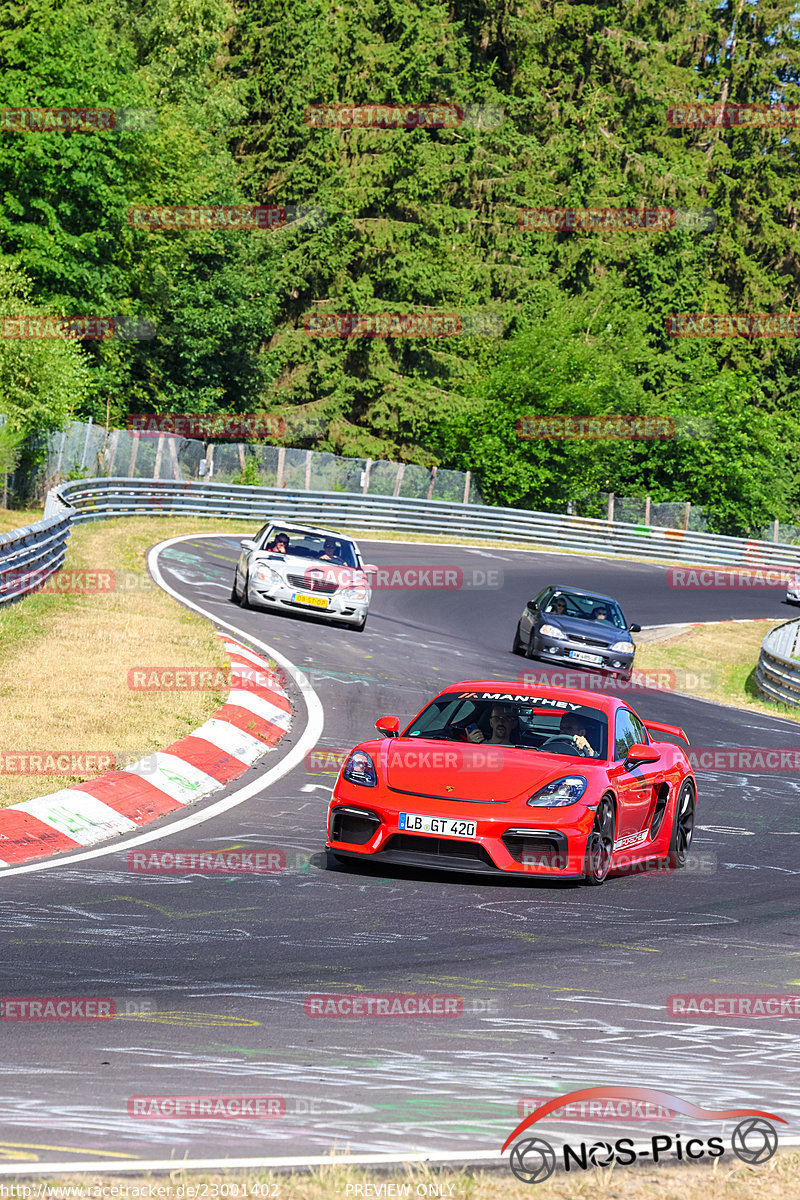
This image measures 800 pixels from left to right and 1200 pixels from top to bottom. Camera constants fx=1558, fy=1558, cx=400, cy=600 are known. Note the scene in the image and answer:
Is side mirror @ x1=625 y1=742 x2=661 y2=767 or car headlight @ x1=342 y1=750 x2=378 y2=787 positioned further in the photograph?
side mirror @ x1=625 y1=742 x2=661 y2=767

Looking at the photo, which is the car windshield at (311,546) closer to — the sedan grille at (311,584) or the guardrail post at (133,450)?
the sedan grille at (311,584)

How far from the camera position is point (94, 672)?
15.5m

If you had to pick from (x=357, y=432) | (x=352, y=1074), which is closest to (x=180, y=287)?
(x=357, y=432)

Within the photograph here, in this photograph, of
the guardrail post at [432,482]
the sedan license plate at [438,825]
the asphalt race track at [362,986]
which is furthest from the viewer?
the guardrail post at [432,482]

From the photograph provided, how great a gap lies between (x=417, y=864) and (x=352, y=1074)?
392 centimetres

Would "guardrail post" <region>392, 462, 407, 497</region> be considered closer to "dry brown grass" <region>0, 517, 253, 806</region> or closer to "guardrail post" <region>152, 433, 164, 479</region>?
"guardrail post" <region>152, 433, 164, 479</region>

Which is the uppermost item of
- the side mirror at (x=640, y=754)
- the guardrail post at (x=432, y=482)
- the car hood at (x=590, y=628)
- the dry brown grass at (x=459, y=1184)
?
the guardrail post at (x=432, y=482)

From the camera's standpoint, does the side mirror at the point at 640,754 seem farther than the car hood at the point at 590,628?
No

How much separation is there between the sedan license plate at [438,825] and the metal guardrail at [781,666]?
16203 mm

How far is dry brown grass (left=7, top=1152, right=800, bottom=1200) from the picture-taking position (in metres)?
3.90

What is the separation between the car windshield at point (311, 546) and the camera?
24.0m

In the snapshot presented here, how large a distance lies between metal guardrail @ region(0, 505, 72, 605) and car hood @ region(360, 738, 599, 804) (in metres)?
10.1

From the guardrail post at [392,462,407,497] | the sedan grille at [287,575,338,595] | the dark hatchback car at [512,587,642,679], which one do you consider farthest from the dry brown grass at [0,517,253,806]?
the guardrail post at [392,462,407,497]

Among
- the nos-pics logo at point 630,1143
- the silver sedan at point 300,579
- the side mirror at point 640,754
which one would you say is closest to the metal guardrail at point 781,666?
the silver sedan at point 300,579
